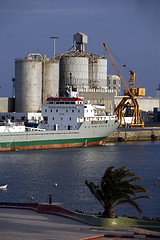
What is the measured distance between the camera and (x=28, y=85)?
86188 millimetres

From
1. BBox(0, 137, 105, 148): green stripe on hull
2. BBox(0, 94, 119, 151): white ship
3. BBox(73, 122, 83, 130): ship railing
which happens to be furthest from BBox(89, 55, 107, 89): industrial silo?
BBox(73, 122, 83, 130): ship railing

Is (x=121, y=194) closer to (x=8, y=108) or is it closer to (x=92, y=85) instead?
(x=8, y=108)

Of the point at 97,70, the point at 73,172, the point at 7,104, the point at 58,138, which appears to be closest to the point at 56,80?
the point at 7,104

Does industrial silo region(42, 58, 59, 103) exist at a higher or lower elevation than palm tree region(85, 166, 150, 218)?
higher

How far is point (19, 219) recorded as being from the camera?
19.5m

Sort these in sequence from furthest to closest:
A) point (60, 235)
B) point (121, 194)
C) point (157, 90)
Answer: point (157, 90)
point (121, 194)
point (60, 235)

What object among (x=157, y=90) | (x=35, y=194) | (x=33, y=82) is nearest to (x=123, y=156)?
(x=35, y=194)

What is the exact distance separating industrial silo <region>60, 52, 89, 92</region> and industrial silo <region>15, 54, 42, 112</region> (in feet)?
26.7

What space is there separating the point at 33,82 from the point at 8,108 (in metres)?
5.80

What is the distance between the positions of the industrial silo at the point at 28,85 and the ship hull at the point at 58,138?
66.0 ft

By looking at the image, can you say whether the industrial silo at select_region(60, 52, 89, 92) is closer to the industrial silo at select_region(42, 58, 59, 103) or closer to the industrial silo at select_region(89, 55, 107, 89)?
the industrial silo at select_region(89, 55, 107, 89)

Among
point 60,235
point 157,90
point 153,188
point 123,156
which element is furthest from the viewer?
point 157,90

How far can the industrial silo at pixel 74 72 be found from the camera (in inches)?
3711

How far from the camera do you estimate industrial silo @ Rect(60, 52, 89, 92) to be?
94.2m
